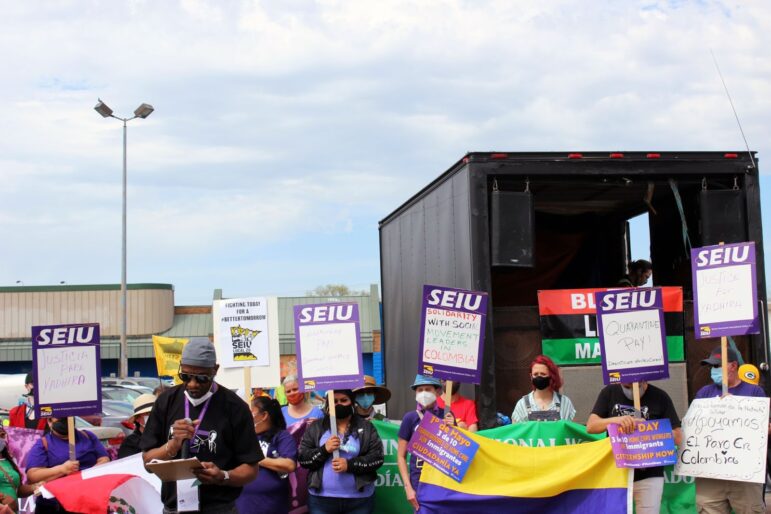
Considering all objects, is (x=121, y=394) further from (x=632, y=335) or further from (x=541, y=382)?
(x=632, y=335)

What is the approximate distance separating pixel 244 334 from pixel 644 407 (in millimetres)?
3612

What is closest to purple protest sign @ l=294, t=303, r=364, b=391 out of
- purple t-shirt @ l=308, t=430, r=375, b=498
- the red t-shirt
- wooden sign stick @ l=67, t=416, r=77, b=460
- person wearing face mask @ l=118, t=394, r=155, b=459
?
purple t-shirt @ l=308, t=430, r=375, b=498

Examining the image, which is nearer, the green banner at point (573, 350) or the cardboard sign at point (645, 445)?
the cardboard sign at point (645, 445)

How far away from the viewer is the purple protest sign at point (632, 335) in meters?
7.30

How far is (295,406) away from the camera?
8914 millimetres

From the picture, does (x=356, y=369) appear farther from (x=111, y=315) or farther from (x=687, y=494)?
(x=111, y=315)

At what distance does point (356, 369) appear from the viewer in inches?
304

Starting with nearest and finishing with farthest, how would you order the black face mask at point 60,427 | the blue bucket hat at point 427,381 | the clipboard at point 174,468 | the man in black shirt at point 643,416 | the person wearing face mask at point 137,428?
the clipboard at point 174,468, the person wearing face mask at point 137,428, the black face mask at point 60,427, the man in black shirt at point 643,416, the blue bucket hat at point 427,381

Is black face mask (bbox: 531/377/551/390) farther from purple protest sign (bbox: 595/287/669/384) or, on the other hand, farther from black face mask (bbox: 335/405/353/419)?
black face mask (bbox: 335/405/353/419)

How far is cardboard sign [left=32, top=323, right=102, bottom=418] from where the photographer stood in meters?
7.00

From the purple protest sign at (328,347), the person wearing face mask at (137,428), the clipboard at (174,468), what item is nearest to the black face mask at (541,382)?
the purple protest sign at (328,347)

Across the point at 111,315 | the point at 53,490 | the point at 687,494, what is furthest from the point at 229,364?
the point at 111,315

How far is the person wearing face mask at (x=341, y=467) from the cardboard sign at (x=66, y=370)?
1638 mm

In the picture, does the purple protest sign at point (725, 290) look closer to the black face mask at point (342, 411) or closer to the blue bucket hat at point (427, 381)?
the blue bucket hat at point (427, 381)
